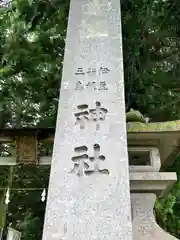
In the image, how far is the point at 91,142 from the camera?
2209mm

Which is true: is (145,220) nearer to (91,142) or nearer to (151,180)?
(151,180)

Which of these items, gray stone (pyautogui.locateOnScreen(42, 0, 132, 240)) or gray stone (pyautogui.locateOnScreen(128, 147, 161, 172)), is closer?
gray stone (pyautogui.locateOnScreen(42, 0, 132, 240))

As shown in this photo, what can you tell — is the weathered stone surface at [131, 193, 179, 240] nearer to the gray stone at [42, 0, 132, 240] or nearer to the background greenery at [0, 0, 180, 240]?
the gray stone at [42, 0, 132, 240]

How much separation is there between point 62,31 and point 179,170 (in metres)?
2.16

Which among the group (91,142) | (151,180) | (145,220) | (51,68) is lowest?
(145,220)

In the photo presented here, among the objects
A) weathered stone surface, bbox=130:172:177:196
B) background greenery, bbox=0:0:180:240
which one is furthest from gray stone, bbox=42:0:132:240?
background greenery, bbox=0:0:180:240

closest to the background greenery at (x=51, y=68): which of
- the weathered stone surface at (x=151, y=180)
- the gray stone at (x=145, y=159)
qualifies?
the gray stone at (x=145, y=159)

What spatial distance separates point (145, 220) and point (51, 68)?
105 inches

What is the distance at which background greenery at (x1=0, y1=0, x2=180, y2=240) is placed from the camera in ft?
11.8

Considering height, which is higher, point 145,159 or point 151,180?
point 145,159

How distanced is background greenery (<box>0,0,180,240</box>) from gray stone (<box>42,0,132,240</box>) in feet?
2.72

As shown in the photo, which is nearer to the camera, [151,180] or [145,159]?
[151,180]

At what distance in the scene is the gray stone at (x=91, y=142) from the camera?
1.97m

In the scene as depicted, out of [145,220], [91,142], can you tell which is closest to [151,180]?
[145,220]
